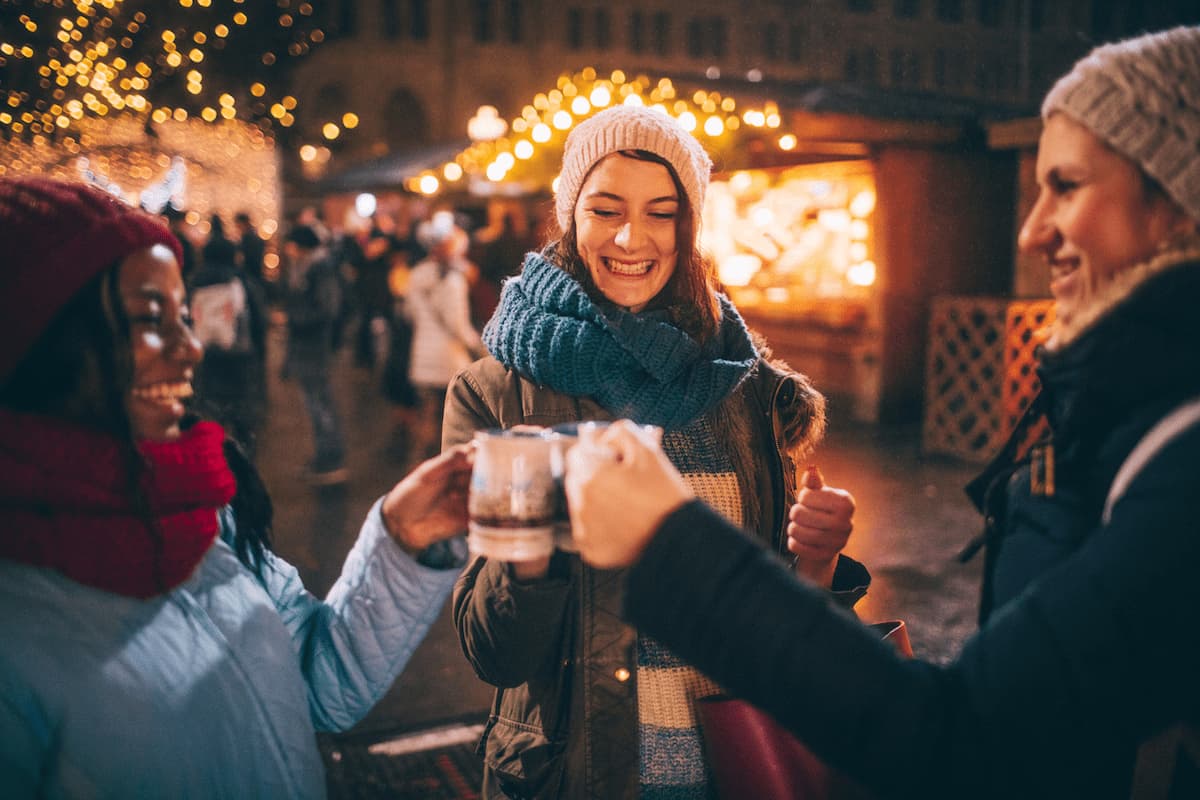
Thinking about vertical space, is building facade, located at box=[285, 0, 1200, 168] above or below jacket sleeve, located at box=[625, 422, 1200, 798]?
above

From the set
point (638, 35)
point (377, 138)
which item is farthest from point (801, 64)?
point (377, 138)

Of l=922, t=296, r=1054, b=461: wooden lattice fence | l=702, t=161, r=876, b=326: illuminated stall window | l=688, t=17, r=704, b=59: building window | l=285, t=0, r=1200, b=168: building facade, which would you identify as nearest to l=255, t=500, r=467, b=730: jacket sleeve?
l=922, t=296, r=1054, b=461: wooden lattice fence

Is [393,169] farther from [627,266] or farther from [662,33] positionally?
[662,33]

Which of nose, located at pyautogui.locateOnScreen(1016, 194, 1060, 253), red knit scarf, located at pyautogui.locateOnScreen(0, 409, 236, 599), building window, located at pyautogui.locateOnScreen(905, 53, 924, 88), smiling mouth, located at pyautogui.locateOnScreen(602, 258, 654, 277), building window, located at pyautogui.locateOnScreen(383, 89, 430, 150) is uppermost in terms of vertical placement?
building window, located at pyautogui.locateOnScreen(905, 53, 924, 88)

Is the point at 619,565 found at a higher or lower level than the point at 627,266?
lower

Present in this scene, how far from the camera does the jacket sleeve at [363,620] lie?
1.66 m

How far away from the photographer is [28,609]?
1.24 m

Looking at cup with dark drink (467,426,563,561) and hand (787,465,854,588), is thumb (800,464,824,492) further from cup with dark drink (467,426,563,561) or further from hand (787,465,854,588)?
cup with dark drink (467,426,563,561)

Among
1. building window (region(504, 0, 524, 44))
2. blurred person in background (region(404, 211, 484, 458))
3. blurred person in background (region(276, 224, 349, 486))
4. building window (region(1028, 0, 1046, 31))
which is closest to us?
blurred person in background (region(276, 224, 349, 486))

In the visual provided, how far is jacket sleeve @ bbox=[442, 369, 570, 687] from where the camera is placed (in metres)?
1.63

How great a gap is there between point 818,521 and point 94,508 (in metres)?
1.30

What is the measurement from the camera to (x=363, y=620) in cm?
168

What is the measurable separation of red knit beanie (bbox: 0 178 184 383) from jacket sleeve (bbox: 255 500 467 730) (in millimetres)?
611

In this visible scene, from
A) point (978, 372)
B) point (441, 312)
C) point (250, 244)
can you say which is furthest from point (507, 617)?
point (250, 244)
